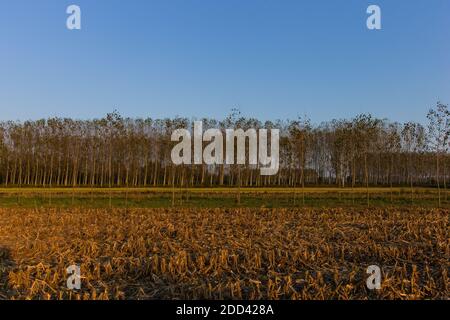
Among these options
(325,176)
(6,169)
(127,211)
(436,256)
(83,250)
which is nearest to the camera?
(436,256)

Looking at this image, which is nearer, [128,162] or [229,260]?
[229,260]

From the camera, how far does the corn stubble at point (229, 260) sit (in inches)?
323

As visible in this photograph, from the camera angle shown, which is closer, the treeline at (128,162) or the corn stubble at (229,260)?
the corn stubble at (229,260)

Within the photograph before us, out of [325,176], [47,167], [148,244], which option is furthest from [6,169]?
[148,244]

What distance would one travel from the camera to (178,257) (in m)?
10.5

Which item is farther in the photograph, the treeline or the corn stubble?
the treeline

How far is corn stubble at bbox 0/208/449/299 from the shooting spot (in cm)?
821

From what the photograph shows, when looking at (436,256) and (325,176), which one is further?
(325,176)

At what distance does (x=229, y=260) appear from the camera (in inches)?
422

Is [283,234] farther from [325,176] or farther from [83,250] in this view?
[325,176]
